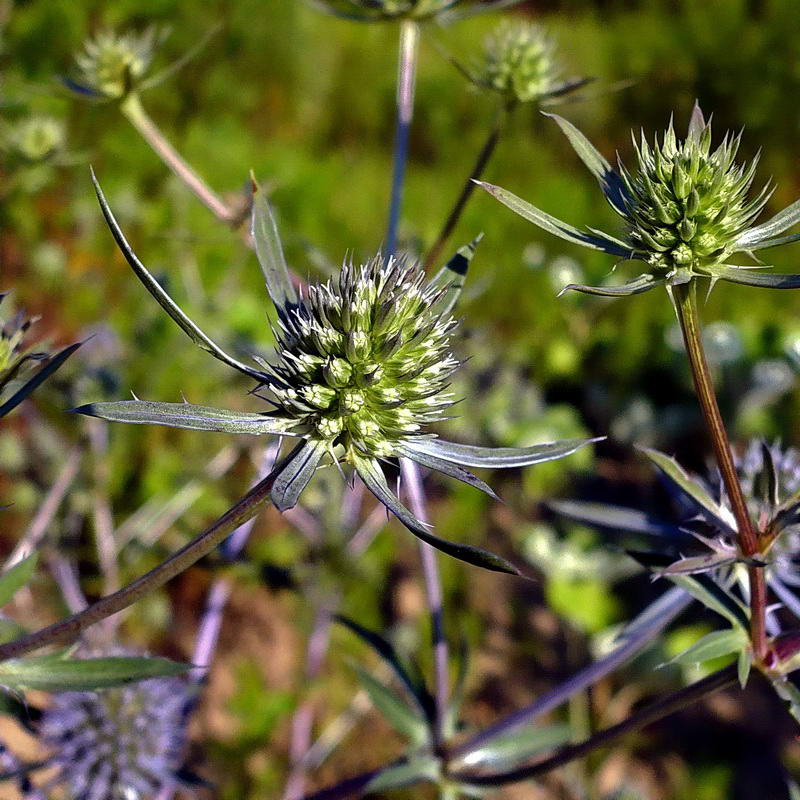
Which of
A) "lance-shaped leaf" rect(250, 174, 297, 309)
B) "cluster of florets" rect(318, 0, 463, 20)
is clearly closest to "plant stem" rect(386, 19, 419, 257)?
"cluster of florets" rect(318, 0, 463, 20)

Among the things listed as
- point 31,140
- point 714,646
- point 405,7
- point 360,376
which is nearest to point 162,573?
point 360,376

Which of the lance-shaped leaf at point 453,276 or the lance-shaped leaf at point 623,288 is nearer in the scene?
the lance-shaped leaf at point 623,288

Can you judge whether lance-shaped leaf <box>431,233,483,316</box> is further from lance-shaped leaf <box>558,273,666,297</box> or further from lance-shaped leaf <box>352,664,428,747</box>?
lance-shaped leaf <box>352,664,428,747</box>

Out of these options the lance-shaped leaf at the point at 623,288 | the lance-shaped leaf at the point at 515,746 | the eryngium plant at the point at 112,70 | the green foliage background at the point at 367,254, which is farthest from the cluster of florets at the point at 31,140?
the lance-shaped leaf at the point at 515,746

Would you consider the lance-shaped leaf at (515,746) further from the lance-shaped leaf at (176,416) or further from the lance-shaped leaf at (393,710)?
the lance-shaped leaf at (176,416)

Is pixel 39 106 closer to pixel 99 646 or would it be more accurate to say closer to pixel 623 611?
pixel 99 646

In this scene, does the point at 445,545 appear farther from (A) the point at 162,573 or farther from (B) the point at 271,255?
(B) the point at 271,255

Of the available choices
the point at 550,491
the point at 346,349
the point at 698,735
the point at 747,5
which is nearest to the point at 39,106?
the point at 550,491
